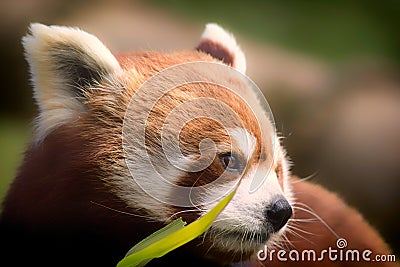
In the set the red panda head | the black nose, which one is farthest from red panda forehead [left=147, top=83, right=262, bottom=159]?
the black nose

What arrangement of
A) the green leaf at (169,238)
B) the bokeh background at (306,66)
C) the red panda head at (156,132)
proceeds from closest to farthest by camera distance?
the green leaf at (169,238) → the red panda head at (156,132) → the bokeh background at (306,66)

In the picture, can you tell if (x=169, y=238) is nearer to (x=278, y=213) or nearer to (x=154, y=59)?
(x=278, y=213)

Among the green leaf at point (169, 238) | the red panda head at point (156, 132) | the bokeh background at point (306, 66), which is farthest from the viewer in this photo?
the bokeh background at point (306, 66)

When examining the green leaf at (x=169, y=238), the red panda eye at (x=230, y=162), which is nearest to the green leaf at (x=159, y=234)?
the green leaf at (x=169, y=238)

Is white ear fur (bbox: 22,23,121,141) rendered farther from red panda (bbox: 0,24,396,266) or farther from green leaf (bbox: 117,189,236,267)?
green leaf (bbox: 117,189,236,267)

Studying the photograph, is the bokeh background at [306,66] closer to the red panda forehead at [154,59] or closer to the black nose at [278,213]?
the red panda forehead at [154,59]

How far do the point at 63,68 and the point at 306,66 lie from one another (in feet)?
2.02

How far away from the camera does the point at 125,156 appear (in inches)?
59.9

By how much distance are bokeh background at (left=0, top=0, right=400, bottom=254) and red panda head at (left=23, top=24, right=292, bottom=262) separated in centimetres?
9

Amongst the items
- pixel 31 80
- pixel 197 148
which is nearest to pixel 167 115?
pixel 197 148

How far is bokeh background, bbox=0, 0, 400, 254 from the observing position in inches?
63.3

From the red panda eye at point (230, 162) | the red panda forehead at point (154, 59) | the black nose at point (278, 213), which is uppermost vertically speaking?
the red panda forehead at point (154, 59)

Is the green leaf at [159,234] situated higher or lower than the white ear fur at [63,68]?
lower

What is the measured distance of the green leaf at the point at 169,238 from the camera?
1395mm
